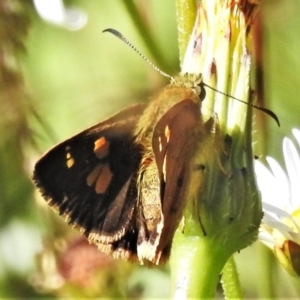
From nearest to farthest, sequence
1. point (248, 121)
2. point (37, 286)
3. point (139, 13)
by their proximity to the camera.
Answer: point (248, 121) < point (139, 13) < point (37, 286)

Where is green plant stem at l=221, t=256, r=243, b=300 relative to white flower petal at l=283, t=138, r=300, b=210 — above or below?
below

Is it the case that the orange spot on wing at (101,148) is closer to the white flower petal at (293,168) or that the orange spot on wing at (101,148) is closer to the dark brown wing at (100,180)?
the dark brown wing at (100,180)

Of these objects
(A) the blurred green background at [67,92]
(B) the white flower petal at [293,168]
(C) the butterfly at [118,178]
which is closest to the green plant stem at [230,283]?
(C) the butterfly at [118,178]

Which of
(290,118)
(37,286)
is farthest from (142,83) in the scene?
(37,286)

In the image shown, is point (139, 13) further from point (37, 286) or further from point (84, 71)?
point (37, 286)

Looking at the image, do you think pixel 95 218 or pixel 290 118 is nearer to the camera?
pixel 95 218

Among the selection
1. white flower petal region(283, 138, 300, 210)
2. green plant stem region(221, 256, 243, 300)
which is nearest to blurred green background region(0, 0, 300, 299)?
white flower petal region(283, 138, 300, 210)

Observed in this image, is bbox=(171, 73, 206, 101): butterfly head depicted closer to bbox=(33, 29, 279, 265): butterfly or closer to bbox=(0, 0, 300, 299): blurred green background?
bbox=(33, 29, 279, 265): butterfly
